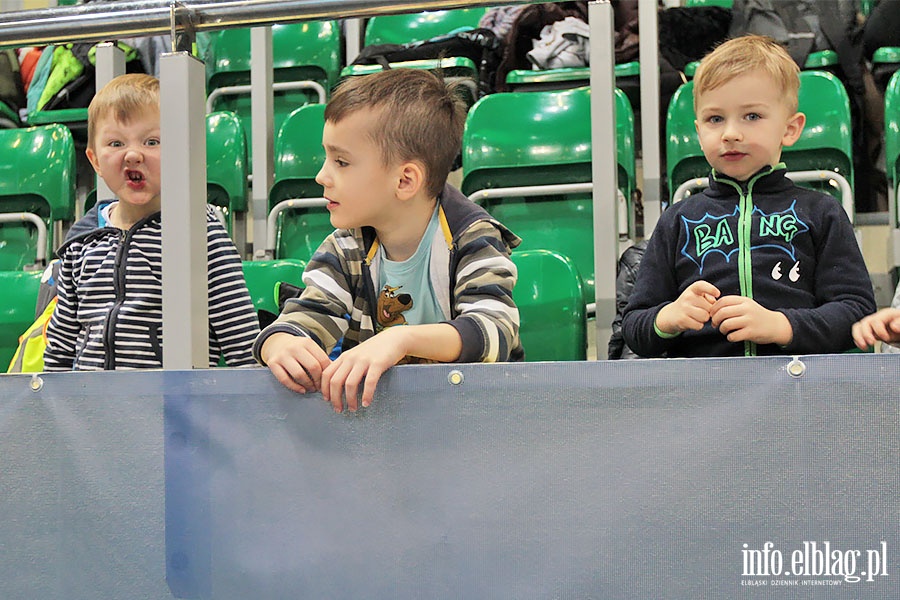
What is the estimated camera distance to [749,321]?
1.46 m

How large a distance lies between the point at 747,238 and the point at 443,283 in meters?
0.48

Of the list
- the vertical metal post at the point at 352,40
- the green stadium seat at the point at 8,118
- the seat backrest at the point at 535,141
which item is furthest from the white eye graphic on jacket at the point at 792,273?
the green stadium seat at the point at 8,118

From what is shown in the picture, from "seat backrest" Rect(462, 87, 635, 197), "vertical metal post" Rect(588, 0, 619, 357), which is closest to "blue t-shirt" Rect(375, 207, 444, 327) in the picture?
"vertical metal post" Rect(588, 0, 619, 357)

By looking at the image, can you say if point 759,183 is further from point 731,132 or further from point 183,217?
point 183,217

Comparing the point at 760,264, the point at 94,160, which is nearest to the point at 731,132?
the point at 760,264

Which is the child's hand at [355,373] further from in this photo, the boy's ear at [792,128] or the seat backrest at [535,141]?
the seat backrest at [535,141]

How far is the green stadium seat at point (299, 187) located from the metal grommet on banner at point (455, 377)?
172 cm

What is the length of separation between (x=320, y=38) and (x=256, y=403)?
2618 millimetres

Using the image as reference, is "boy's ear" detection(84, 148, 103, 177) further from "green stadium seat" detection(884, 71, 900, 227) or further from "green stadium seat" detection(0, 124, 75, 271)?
"green stadium seat" detection(884, 71, 900, 227)

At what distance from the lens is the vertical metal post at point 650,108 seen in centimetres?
292

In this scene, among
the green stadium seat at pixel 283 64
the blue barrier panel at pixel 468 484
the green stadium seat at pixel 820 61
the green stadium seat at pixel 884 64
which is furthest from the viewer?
the green stadium seat at pixel 283 64

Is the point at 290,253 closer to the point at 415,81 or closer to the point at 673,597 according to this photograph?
the point at 415,81

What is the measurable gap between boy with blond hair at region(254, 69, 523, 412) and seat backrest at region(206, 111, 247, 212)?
1.43 meters

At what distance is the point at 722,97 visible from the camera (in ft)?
5.61
